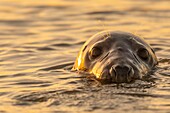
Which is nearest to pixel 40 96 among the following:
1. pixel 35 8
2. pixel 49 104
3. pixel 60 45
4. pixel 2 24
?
pixel 49 104

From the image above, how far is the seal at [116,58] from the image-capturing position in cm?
867

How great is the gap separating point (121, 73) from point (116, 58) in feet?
1.17

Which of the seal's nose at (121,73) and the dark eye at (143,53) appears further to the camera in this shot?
the dark eye at (143,53)

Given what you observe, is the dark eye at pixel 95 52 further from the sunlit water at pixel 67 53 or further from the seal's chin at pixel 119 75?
the seal's chin at pixel 119 75

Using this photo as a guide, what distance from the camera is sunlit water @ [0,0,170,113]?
775cm

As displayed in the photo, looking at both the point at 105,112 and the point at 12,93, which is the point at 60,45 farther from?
the point at 105,112

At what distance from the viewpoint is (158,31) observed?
13.1m

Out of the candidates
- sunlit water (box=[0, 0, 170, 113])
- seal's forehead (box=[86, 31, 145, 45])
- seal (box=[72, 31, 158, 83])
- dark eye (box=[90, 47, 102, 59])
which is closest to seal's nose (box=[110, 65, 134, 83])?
seal (box=[72, 31, 158, 83])

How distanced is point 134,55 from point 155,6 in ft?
21.1

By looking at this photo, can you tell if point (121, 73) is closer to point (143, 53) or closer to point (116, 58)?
point (116, 58)

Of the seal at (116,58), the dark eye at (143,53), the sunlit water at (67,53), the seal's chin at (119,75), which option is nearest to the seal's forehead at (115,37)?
the seal at (116,58)

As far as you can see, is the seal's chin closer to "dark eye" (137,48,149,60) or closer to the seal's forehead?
"dark eye" (137,48,149,60)

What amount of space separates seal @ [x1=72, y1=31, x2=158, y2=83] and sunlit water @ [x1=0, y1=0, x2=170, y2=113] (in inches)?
6.5

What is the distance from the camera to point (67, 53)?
37.8 feet
